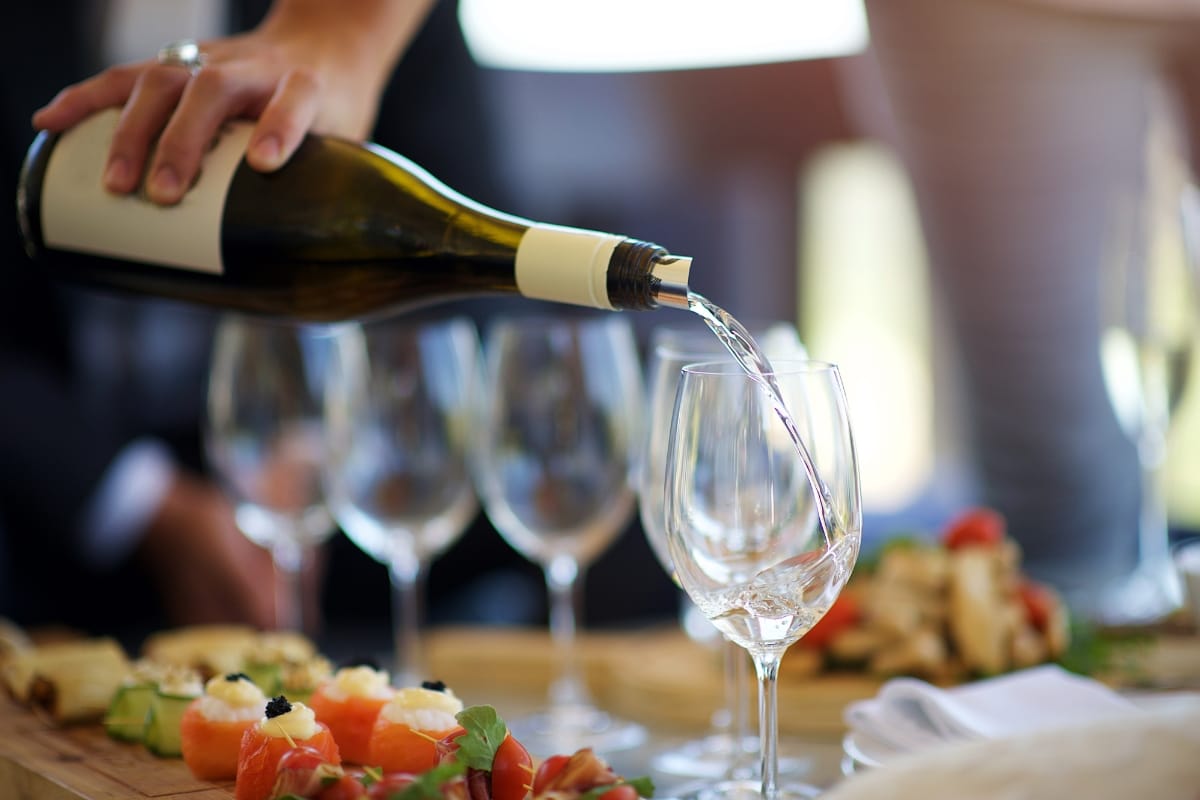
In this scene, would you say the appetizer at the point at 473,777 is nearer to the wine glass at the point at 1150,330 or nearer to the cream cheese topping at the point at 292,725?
the cream cheese topping at the point at 292,725

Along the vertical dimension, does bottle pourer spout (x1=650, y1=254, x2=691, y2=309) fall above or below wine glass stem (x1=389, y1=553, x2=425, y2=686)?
above

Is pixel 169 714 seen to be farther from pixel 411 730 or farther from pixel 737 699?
pixel 737 699

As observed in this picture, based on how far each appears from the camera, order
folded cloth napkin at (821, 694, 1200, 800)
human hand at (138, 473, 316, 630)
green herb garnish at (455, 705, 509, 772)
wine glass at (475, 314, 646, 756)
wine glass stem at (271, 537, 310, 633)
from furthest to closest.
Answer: human hand at (138, 473, 316, 630) → wine glass stem at (271, 537, 310, 633) → wine glass at (475, 314, 646, 756) → green herb garnish at (455, 705, 509, 772) → folded cloth napkin at (821, 694, 1200, 800)

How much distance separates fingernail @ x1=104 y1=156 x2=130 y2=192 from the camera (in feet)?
2.65

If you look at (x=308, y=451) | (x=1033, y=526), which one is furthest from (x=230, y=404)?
(x=1033, y=526)

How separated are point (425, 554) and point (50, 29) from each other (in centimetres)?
144

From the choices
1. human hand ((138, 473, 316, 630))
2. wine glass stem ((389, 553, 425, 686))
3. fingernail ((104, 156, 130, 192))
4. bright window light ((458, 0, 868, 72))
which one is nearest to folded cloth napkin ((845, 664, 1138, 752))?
wine glass stem ((389, 553, 425, 686))

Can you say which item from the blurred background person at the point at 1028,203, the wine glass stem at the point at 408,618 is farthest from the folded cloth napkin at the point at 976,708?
the blurred background person at the point at 1028,203

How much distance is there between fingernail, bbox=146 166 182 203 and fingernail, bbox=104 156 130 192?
18 millimetres

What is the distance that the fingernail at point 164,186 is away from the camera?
2.59 ft

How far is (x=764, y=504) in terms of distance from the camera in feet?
2.20

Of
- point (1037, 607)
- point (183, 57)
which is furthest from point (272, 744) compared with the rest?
point (1037, 607)

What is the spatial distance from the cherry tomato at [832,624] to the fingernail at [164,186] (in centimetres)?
51

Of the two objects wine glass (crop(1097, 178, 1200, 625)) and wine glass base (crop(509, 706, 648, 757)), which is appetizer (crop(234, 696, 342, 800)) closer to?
wine glass base (crop(509, 706, 648, 757))
